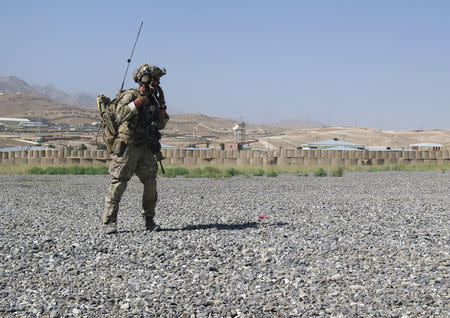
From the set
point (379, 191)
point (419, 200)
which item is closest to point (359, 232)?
point (419, 200)

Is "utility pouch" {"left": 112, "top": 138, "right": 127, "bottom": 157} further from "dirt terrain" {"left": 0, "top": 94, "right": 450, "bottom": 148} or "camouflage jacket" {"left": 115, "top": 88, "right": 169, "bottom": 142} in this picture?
"dirt terrain" {"left": 0, "top": 94, "right": 450, "bottom": 148}

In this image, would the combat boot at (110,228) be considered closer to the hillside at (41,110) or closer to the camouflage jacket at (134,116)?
the camouflage jacket at (134,116)

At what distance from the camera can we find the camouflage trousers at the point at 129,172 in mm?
7434

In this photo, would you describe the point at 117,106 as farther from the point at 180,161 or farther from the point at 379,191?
the point at 180,161

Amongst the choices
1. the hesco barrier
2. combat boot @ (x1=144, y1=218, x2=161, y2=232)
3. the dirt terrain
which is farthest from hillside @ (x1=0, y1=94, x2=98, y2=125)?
combat boot @ (x1=144, y1=218, x2=161, y2=232)

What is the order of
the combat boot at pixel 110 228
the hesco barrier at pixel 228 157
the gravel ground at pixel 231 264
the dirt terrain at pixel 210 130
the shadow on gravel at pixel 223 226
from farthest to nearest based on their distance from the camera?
the dirt terrain at pixel 210 130 < the hesco barrier at pixel 228 157 < the shadow on gravel at pixel 223 226 < the combat boot at pixel 110 228 < the gravel ground at pixel 231 264

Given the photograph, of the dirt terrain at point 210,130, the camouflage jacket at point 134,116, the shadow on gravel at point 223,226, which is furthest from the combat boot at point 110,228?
the dirt terrain at point 210,130

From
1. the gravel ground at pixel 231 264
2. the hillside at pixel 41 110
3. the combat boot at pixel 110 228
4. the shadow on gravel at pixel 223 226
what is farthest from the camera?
the hillside at pixel 41 110

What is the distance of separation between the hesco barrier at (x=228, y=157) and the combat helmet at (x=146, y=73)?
2134 cm

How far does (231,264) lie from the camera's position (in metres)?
5.60

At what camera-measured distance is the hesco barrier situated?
29172 millimetres

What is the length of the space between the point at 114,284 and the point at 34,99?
591ft

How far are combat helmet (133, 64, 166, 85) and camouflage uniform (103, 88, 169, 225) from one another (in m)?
0.14

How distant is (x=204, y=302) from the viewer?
4.41m
